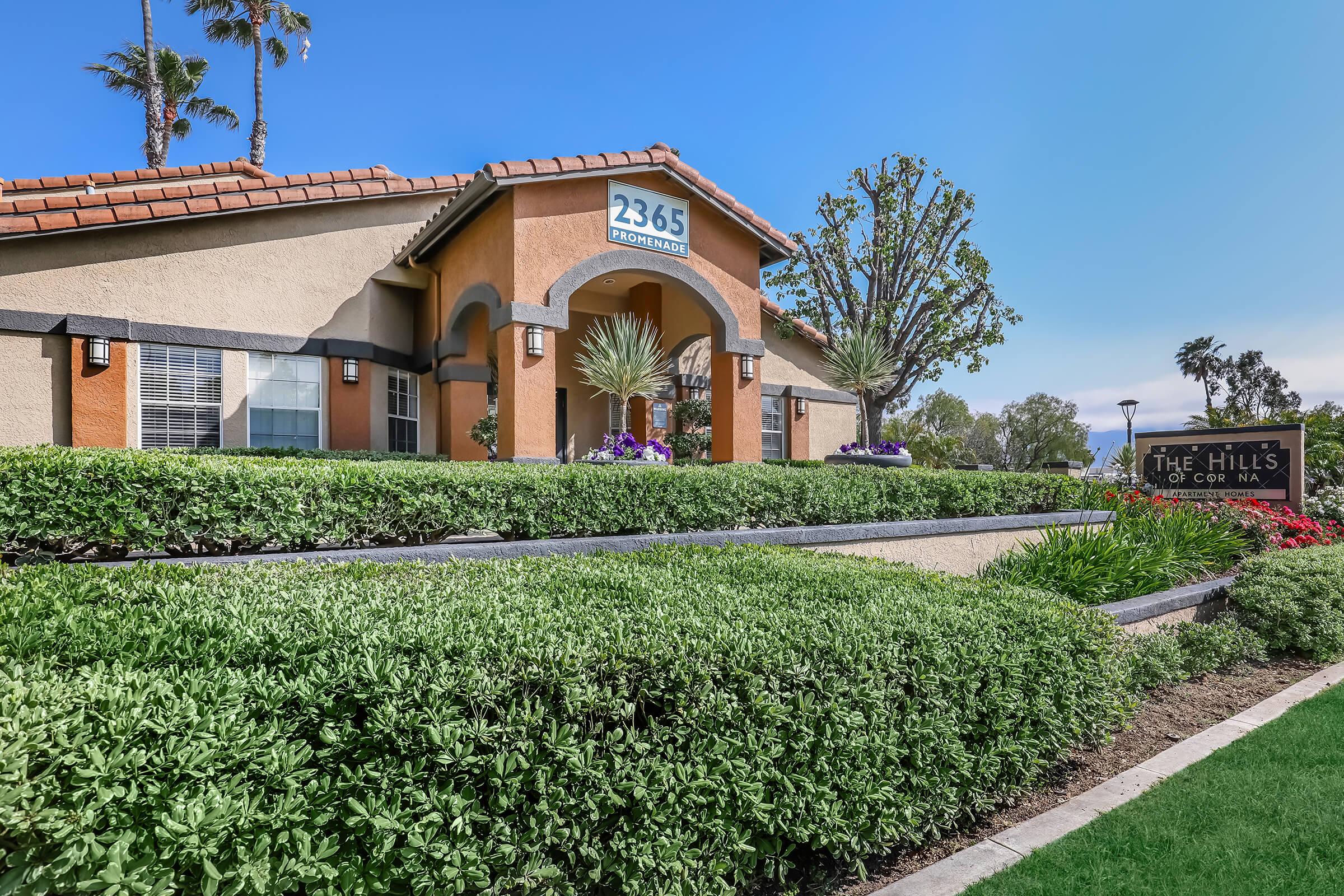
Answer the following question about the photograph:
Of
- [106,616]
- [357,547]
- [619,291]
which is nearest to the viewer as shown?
[106,616]

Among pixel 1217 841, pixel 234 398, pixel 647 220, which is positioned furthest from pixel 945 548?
pixel 234 398

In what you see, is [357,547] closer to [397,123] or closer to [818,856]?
[818,856]

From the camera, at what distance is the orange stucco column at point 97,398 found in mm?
9414

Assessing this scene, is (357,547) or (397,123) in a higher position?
(397,123)

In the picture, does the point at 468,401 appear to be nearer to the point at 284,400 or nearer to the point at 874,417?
the point at 284,400

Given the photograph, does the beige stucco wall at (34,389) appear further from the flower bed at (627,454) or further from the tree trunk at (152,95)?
the tree trunk at (152,95)

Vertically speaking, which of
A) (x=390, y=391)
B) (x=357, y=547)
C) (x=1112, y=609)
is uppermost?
(x=390, y=391)

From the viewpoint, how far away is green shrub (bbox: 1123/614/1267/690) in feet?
17.9

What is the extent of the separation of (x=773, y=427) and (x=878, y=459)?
612cm

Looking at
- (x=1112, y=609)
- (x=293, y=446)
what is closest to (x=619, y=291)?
(x=293, y=446)

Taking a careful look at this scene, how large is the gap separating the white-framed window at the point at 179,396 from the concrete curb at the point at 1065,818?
1132 cm

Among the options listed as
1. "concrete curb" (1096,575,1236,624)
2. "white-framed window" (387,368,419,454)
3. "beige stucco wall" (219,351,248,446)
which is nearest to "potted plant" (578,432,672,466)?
"white-framed window" (387,368,419,454)

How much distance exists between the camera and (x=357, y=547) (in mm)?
5828

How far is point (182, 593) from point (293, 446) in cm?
908
